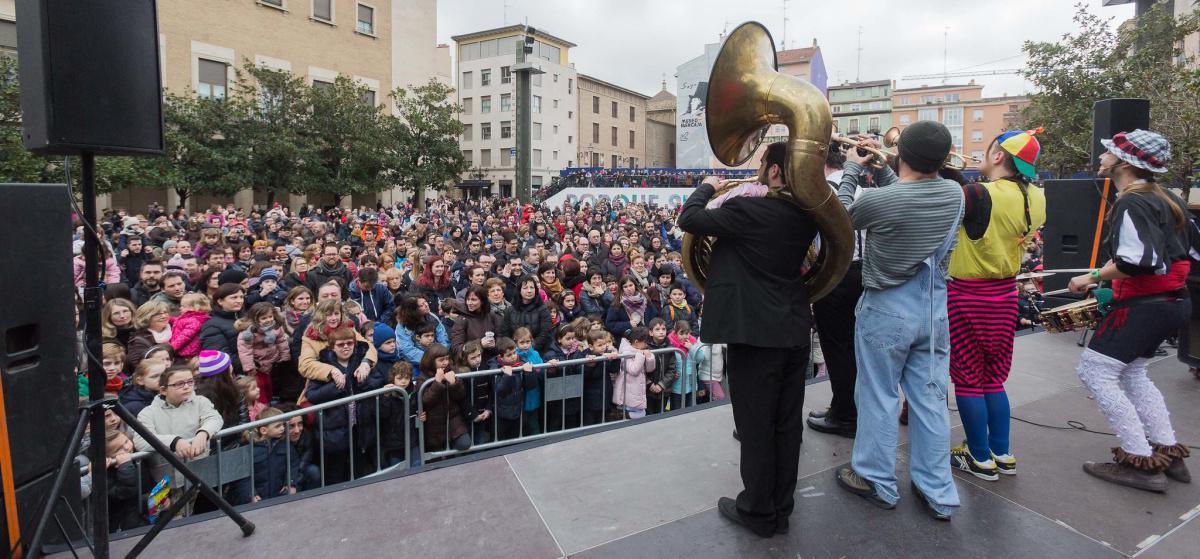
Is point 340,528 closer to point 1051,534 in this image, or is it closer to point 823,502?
point 823,502

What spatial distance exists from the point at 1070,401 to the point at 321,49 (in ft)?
106

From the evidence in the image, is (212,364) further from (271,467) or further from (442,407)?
(442,407)

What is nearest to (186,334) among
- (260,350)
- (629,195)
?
(260,350)

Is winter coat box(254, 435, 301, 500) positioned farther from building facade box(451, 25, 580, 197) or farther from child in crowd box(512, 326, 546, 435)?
building facade box(451, 25, 580, 197)

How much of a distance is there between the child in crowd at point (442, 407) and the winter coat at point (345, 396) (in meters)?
0.38

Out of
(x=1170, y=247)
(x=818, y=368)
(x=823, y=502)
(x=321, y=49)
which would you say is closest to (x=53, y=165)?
(x=321, y=49)

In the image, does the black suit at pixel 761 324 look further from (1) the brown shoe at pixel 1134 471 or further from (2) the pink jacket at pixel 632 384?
(2) the pink jacket at pixel 632 384

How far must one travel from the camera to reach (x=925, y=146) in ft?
8.65

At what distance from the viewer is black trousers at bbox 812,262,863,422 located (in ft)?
11.1

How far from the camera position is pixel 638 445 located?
3498 mm

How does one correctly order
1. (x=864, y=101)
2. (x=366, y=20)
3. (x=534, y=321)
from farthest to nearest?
(x=864, y=101)
(x=366, y=20)
(x=534, y=321)

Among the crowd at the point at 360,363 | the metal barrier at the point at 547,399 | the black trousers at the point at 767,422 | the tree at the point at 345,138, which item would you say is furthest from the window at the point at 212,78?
the black trousers at the point at 767,422

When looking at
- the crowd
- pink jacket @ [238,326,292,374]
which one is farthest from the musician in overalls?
pink jacket @ [238,326,292,374]

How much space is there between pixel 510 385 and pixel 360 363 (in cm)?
115
